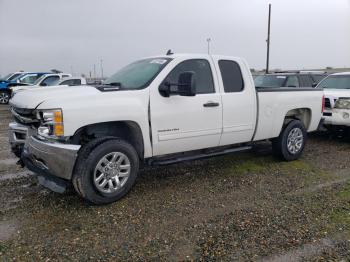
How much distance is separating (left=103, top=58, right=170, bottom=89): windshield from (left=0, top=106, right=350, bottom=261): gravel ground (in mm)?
1509

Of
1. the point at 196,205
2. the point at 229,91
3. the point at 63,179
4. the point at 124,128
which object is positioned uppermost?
the point at 229,91

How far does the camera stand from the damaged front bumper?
3.92m

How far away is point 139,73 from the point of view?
16.6 ft

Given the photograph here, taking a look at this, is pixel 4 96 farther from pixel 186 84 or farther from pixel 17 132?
pixel 186 84

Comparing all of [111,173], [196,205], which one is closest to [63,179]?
[111,173]

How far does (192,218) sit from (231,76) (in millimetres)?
2538

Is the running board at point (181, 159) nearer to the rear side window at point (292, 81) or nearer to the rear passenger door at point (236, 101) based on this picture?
the rear passenger door at point (236, 101)

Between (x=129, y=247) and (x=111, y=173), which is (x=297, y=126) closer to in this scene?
(x=111, y=173)

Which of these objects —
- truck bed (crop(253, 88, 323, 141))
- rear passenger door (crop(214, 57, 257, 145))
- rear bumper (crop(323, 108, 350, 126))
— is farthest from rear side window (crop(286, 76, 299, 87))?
rear passenger door (crop(214, 57, 257, 145))

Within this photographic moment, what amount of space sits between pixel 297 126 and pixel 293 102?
0.51m

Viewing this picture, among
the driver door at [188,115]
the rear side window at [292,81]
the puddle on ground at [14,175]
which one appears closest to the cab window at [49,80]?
the rear side window at [292,81]

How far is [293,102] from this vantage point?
6336 mm

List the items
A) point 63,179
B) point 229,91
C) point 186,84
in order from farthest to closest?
point 229,91
point 186,84
point 63,179

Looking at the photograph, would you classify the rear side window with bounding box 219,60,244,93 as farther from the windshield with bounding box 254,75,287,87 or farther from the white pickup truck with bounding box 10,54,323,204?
the windshield with bounding box 254,75,287,87
